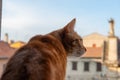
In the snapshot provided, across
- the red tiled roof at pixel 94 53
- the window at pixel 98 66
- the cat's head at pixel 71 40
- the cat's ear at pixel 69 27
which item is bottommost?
the window at pixel 98 66

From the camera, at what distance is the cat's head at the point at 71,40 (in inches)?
127

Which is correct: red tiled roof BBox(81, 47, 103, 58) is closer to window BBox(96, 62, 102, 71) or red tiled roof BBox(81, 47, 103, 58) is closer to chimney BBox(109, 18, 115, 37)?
window BBox(96, 62, 102, 71)

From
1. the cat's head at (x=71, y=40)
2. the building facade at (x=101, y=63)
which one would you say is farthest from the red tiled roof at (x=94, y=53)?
the cat's head at (x=71, y=40)

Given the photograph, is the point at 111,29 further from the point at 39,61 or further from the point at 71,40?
the point at 39,61

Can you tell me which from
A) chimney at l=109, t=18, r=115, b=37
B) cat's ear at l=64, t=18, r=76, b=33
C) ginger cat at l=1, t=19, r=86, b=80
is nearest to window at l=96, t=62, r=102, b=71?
chimney at l=109, t=18, r=115, b=37

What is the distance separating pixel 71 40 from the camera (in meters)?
3.31

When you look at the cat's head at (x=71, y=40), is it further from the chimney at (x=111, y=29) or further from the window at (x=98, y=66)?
the window at (x=98, y=66)

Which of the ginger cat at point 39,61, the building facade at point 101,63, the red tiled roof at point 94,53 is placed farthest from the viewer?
the red tiled roof at point 94,53

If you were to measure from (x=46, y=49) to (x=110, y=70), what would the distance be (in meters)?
30.7

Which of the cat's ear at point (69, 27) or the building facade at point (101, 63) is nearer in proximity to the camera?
the cat's ear at point (69, 27)

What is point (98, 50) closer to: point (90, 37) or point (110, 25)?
point (110, 25)

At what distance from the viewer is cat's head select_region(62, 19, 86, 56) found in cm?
321

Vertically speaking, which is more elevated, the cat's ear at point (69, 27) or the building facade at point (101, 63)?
the cat's ear at point (69, 27)

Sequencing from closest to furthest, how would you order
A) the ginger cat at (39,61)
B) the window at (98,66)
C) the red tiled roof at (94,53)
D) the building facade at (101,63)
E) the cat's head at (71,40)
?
1. the ginger cat at (39,61)
2. the cat's head at (71,40)
3. the building facade at (101,63)
4. the window at (98,66)
5. the red tiled roof at (94,53)
